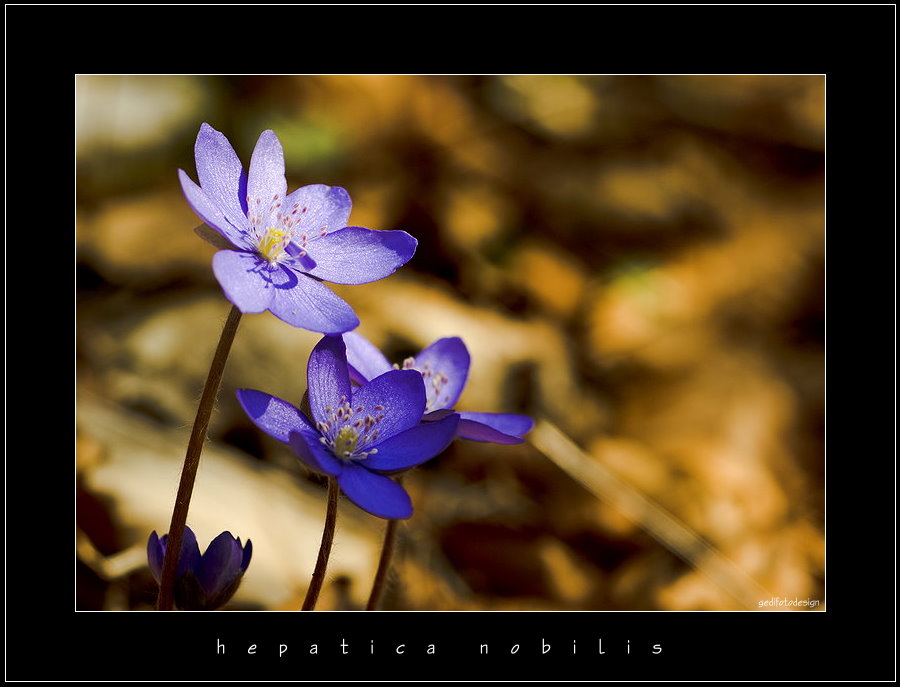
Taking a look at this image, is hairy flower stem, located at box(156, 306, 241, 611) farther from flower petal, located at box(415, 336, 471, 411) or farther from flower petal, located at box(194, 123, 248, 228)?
flower petal, located at box(415, 336, 471, 411)

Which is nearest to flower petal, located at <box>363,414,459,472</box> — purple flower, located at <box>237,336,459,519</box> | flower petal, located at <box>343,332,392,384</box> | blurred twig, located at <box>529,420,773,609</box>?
purple flower, located at <box>237,336,459,519</box>

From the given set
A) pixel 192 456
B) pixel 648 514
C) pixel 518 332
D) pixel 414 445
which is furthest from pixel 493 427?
pixel 518 332

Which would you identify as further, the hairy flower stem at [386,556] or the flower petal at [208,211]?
the hairy flower stem at [386,556]

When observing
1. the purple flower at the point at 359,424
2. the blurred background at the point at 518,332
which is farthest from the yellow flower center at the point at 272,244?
the blurred background at the point at 518,332

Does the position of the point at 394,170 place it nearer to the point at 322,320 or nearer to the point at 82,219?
the point at 82,219

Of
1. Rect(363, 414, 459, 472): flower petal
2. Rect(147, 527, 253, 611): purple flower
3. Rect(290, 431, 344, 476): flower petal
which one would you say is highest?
Rect(363, 414, 459, 472): flower petal

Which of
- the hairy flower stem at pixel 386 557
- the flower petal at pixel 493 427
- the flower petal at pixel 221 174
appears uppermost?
the flower petal at pixel 221 174

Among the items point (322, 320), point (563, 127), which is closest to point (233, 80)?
point (563, 127)

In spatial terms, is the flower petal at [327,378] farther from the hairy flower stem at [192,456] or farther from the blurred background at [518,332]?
the blurred background at [518,332]
